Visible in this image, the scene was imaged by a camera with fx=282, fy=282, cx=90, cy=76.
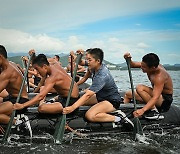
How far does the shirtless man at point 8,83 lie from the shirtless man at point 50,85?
0.49 metres

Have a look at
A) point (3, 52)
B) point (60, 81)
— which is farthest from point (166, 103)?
point (3, 52)

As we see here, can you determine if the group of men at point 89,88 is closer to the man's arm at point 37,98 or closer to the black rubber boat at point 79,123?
the man's arm at point 37,98

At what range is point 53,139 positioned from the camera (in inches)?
273

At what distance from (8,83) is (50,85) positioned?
3.56ft

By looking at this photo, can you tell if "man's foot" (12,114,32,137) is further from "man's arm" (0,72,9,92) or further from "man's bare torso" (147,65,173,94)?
"man's bare torso" (147,65,173,94)

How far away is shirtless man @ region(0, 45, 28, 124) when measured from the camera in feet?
22.3

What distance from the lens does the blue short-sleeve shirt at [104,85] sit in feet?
22.5

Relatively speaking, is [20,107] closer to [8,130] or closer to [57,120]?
[8,130]

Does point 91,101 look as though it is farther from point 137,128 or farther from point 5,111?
point 5,111

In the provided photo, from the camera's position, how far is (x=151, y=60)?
7.36 m

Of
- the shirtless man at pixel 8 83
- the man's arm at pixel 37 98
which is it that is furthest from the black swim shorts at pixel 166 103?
the shirtless man at pixel 8 83

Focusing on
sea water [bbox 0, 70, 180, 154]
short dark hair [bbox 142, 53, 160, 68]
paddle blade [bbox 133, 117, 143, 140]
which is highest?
short dark hair [bbox 142, 53, 160, 68]

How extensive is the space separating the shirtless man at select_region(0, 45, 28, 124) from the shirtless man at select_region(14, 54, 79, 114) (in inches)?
19.5

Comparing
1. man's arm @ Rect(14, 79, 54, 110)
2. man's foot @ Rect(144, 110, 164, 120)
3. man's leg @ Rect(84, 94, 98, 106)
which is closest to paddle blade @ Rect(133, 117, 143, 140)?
man's foot @ Rect(144, 110, 164, 120)
